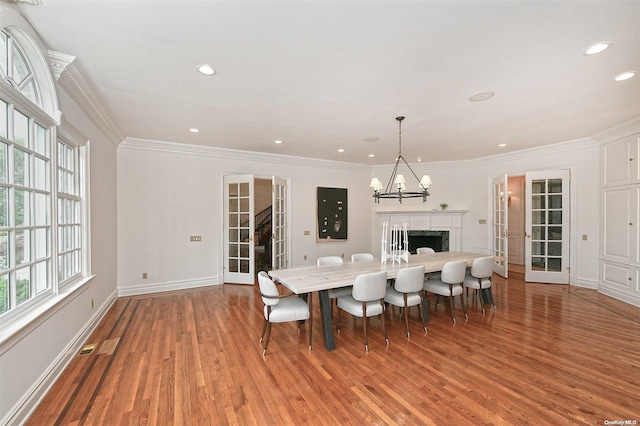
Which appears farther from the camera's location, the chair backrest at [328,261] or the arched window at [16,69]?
the chair backrest at [328,261]

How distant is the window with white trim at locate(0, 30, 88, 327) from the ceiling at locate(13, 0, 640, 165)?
16.0 inches

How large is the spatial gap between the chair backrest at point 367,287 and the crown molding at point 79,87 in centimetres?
339

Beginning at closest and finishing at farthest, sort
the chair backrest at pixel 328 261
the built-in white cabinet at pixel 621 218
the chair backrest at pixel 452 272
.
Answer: the chair backrest at pixel 452 272 < the chair backrest at pixel 328 261 < the built-in white cabinet at pixel 621 218

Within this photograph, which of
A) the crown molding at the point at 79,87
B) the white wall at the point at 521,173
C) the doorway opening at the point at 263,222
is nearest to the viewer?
the crown molding at the point at 79,87

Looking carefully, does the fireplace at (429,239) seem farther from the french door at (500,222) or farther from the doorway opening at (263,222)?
the doorway opening at (263,222)

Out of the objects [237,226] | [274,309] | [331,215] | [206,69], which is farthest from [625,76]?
[237,226]

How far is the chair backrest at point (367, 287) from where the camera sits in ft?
9.43

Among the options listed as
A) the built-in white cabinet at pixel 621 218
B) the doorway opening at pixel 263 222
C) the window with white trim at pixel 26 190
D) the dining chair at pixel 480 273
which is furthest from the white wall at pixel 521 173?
the window with white trim at pixel 26 190

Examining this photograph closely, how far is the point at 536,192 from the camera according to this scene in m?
5.80

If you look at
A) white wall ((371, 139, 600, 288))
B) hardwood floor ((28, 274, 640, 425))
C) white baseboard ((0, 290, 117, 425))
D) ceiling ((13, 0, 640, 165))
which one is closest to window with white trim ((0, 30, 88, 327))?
ceiling ((13, 0, 640, 165))

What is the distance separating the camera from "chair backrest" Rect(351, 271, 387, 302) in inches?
113

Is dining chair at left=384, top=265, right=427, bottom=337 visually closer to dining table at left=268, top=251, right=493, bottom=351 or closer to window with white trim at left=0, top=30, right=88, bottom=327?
dining table at left=268, top=251, right=493, bottom=351

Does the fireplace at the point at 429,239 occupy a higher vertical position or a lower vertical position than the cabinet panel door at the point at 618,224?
lower

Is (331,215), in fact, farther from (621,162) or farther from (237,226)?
(621,162)
